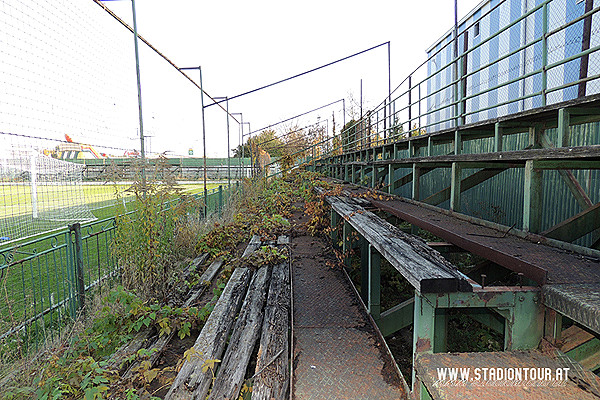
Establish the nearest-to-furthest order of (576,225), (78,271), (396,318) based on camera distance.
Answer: (576,225), (396,318), (78,271)

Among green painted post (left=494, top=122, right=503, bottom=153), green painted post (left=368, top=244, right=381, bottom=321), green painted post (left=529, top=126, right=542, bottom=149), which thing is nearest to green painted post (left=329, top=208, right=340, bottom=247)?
green painted post (left=368, top=244, right=381, bottom=321)

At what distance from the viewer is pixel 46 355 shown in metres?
3.15

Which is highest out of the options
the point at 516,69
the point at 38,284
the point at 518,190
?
the point at 516,69

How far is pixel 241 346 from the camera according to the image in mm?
2922

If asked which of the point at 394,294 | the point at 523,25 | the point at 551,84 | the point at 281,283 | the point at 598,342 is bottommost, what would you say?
the point at 394,294

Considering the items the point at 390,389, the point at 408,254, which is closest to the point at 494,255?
the point at 408,254

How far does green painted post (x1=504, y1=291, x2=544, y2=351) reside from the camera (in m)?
1.52

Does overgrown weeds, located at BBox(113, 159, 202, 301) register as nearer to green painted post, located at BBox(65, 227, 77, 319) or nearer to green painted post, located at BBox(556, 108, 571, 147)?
green painted post, located at BBox(65, 227, 77, 319)

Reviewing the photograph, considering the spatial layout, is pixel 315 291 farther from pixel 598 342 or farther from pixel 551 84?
pixel 551 84

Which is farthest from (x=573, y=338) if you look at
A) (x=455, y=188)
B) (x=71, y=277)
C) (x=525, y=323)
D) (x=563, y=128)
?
(x=71, y=277)

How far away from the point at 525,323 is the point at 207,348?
226 centimetres

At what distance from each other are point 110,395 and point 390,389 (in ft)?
6.35

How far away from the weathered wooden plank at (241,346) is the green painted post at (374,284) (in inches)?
44.7

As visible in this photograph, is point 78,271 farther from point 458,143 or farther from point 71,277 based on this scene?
point 458,143
